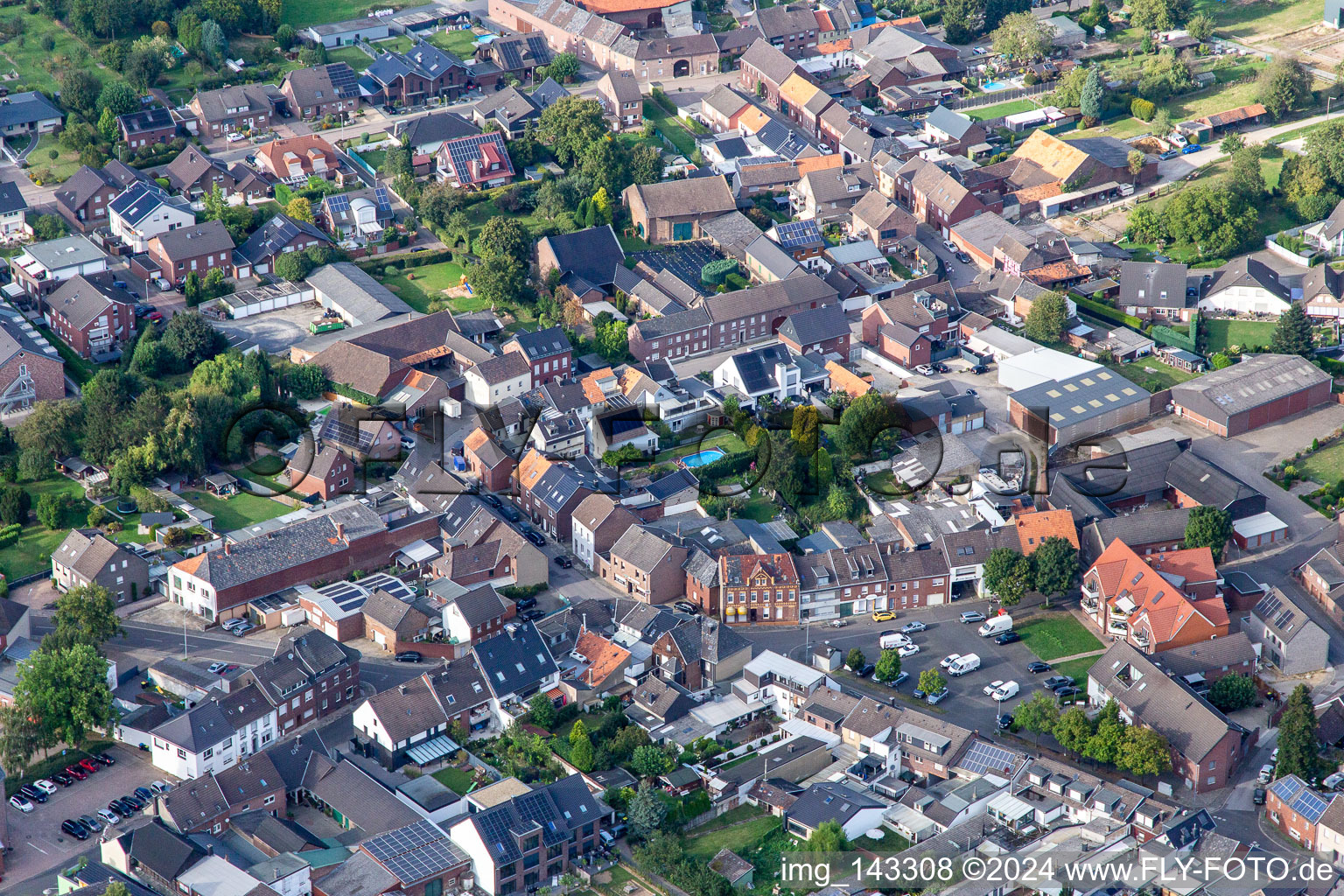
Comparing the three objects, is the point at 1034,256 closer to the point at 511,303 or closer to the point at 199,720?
the point at 511,303

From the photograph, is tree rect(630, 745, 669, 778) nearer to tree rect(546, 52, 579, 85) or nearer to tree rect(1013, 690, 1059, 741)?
tree rect(1013, 690, 1059, 741)

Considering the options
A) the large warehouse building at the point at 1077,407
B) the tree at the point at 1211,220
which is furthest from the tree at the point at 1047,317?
the tree at the point at 1211,220

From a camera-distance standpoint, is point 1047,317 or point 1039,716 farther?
point 1047,317

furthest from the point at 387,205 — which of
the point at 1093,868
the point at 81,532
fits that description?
the point at 1093,868

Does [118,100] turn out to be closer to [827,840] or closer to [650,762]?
[650,762]

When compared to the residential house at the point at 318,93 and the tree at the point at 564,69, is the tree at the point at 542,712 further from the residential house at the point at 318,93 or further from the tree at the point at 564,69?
the tree at the point at 564,69

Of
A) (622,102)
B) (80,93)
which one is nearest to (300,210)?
(80,93)

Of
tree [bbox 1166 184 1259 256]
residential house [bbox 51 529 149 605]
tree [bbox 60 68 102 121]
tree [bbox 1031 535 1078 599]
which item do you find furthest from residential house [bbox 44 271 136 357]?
tree [bbox 1166 184 1259 256]
